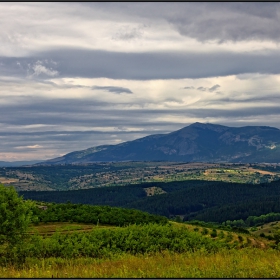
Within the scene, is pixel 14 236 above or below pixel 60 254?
above

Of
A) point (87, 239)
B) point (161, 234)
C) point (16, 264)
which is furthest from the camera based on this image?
point (161, 234)

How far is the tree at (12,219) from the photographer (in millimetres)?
36094

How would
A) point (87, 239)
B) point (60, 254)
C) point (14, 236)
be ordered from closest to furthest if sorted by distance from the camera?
point (14, 236), point (60, 254), point (87, 239)

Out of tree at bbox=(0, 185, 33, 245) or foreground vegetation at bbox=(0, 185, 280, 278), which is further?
tree at bbox=(0, 185, 33, 245)

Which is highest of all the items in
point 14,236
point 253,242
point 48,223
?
point 14,236

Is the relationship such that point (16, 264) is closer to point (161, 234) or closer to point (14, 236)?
point (14, 236)

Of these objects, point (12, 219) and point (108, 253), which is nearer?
point (12, 219)

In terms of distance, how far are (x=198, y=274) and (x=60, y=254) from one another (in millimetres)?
20912

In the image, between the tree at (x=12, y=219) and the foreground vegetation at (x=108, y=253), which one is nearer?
the foreground vegetation at (x=108, y=253)

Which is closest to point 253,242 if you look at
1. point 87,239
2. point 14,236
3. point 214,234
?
point 214,234

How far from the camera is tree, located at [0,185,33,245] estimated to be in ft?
118

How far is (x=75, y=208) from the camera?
78.5 m

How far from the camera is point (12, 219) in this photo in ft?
120

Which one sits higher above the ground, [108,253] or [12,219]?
[12,219]
